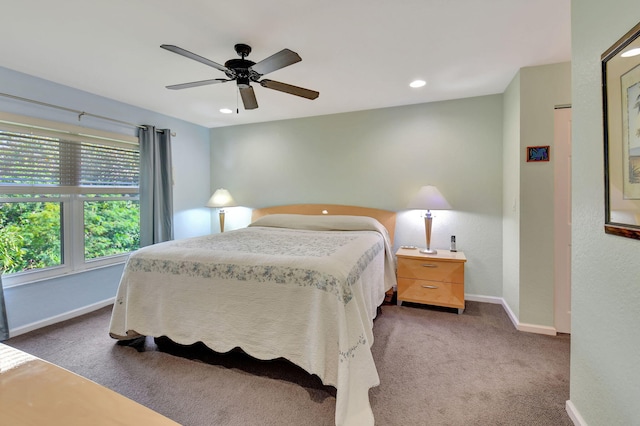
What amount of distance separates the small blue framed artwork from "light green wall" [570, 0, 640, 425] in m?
1.11

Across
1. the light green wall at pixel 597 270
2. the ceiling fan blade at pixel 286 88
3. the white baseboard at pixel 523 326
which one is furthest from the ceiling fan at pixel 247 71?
the white baseboard at pixel 523 326

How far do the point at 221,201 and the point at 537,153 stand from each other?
12.3ft

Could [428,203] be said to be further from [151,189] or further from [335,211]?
[151,189]

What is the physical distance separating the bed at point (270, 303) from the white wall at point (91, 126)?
109 cm

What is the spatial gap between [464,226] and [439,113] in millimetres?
1353

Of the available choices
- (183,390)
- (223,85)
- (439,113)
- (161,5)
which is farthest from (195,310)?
(439,113)

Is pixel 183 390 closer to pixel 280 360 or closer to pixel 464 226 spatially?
pixel 280 360

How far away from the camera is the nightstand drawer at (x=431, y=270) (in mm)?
2838

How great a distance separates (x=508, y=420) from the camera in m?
1.50

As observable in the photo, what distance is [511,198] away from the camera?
2.76 m

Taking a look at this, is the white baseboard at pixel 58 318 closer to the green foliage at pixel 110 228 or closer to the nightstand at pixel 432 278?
the green foliage at pixel 110 228

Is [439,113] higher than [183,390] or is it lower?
higher

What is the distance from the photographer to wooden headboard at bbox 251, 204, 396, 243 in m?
3.48

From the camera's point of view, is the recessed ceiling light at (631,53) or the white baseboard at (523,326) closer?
the recessed ceiling light at (631,53)
